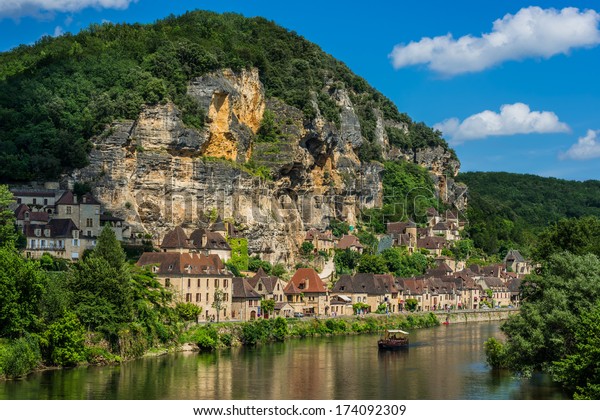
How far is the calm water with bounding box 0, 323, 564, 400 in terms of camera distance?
5388 cm

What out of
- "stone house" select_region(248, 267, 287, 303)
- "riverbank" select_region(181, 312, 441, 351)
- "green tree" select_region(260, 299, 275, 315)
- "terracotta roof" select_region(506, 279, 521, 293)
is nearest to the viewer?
"riverbank" select_region(181, 312, 441, 351)

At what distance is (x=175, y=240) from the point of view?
3930 inches

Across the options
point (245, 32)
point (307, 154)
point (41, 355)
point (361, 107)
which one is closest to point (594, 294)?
point (41, 355)

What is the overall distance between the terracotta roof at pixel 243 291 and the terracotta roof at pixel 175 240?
8841 mm

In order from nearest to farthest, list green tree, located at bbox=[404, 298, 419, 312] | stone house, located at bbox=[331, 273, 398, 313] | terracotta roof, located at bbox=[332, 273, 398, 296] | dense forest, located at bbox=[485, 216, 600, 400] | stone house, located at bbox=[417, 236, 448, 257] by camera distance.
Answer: dense forest, located at bbox=[485, 216, 600, 400], stone house, located at bbox=[331, 273, 398, 313], terracotta roof, located at bbox=[332, 273, 398, 296], green tree, located at bbox=[404, 298, 419, 312], stone house, located at bbox=[417, 236, 448, 257]

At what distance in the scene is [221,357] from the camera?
239 ft

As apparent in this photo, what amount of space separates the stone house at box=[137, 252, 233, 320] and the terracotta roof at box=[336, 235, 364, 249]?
46891 millimetres

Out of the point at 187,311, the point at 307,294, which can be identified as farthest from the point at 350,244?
the point at 187,311

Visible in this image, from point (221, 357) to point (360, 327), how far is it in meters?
29.6

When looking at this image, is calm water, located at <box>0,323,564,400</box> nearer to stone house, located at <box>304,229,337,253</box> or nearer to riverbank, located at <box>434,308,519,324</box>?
riverbank, located at <box>434,308,519,324</box>

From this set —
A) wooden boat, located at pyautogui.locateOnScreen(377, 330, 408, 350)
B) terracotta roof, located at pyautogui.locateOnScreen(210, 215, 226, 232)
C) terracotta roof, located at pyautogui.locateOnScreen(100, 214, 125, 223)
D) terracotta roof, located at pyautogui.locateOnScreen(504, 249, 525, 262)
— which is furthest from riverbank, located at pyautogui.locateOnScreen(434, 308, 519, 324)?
terracotta roof, located at pyautogui.locateOnScreen(100, 214, 125, 223)

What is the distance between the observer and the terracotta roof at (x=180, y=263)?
85.5 metres

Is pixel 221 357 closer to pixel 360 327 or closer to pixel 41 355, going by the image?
pixel 41 355
